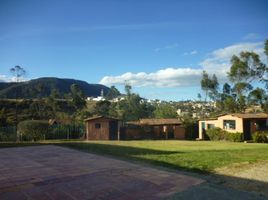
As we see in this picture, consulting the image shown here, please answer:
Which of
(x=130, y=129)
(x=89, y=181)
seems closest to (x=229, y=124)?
(x=130, y=129)

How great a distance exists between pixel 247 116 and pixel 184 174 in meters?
23.9

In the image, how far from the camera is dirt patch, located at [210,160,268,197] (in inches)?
320

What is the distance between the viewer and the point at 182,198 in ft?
23.4

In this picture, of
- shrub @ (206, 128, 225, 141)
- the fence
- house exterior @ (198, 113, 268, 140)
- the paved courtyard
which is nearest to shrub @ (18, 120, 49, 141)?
→ the fence

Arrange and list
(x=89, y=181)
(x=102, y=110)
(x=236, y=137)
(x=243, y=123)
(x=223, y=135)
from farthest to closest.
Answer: (x=102, y=110), (x=223, y=135), (x=243, y=123), (x=236, y=137), (x=89, y=181)

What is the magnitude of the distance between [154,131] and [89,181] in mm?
28701

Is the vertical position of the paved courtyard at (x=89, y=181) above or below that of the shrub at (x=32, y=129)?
below

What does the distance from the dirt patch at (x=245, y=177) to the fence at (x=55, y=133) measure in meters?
22.2

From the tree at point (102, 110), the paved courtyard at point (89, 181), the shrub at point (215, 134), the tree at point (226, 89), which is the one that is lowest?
the paved courtyard at point (89, 181)

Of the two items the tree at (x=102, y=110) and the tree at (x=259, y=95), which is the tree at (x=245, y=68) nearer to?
Answer: the tree at (x=259, y=95)

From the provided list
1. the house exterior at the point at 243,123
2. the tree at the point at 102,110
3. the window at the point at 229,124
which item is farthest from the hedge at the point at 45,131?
the tree at the point at 102,110

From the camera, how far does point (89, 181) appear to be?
895 cm

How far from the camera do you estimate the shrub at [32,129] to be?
28517mm

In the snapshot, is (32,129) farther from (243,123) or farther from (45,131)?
(243,123)
